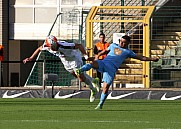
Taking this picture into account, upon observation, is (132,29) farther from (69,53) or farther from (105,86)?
(105,86)

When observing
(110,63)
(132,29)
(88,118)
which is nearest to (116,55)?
(110,63)

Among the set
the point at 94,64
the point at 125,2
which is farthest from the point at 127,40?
the point at 125,2

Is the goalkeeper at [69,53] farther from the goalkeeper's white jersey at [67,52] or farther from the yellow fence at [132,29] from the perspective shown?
the yellow fence at [132,29]

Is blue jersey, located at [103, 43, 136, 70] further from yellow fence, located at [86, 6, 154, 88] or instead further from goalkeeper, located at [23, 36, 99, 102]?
yellow fence, located at [86, 6, 154, 88]

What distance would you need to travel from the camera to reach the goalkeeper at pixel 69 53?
1912 centimetres

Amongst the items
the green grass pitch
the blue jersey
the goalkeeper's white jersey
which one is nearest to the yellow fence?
the goalkeeper's white jersey

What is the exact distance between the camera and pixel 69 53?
2022 cm

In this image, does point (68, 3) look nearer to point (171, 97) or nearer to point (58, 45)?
point (171, 97)

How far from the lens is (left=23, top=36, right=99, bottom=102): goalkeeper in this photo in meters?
19.1

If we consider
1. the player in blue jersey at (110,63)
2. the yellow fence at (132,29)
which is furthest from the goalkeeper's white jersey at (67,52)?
the yellow fence at (132,29)

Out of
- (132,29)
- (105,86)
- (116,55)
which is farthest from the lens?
(132,29)

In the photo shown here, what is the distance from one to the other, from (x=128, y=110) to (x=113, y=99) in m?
6.30

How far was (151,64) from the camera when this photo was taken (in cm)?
2672

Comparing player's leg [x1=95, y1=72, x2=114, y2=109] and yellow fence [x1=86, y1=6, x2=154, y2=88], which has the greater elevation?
yellow fence [x1=86, y1=6, x2=154, y2=88]
